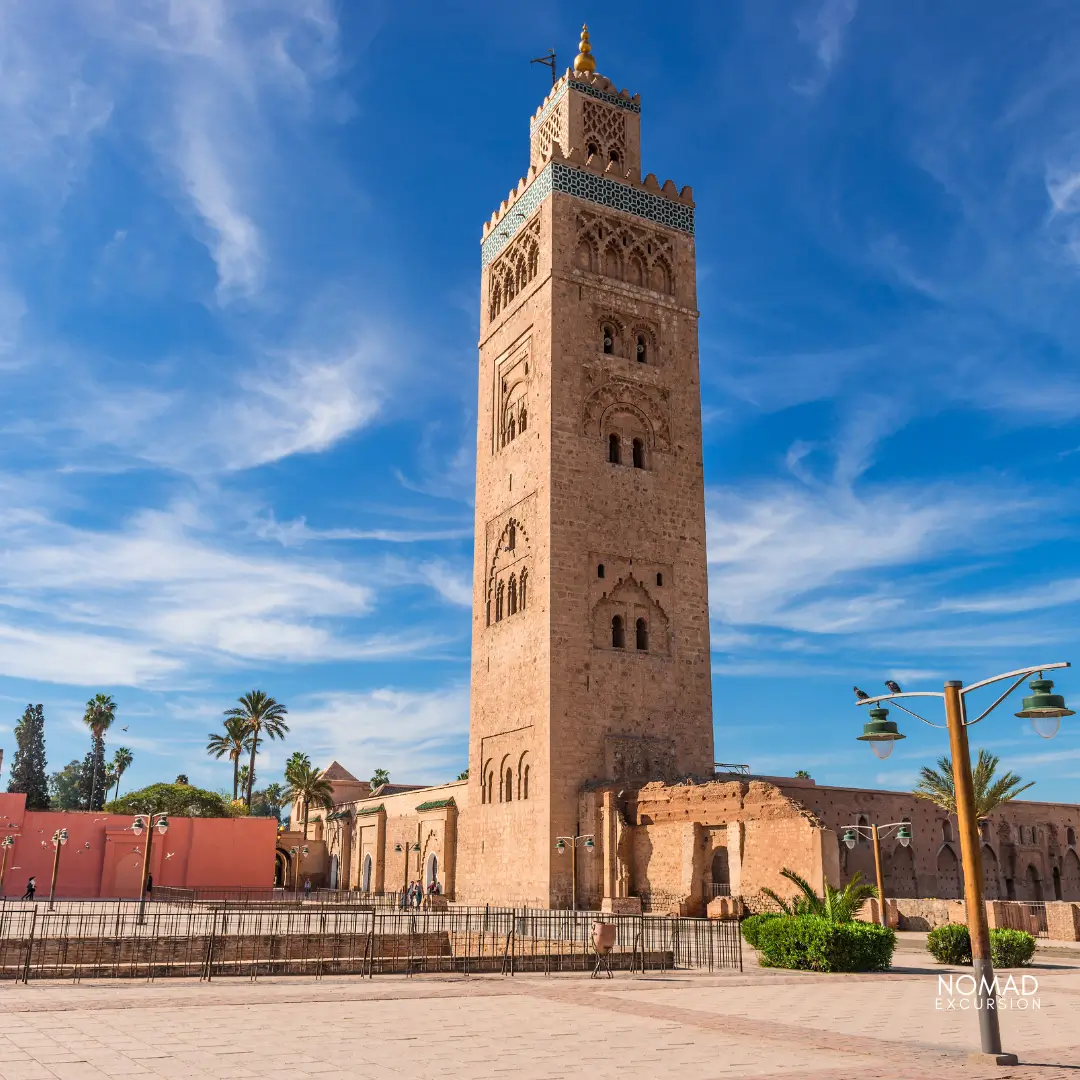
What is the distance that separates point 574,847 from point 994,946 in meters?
15.6

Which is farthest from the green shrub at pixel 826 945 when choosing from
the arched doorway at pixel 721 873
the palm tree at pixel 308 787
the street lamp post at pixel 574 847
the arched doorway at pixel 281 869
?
the palm tree at pixel 308 787

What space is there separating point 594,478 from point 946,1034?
82.7ft

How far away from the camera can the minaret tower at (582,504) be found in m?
31.4

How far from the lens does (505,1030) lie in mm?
9086

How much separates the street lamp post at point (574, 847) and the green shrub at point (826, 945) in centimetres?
1423

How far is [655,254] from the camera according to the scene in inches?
1468

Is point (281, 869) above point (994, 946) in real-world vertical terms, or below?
above

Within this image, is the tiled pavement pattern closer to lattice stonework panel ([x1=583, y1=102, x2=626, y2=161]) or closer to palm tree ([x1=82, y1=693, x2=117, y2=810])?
lattice stonework panel ([x1=583, y1=102, x2=626, y2=161])

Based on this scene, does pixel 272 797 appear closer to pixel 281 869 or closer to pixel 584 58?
pixel 281 869

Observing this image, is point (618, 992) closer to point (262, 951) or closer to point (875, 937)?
point (875, 937)

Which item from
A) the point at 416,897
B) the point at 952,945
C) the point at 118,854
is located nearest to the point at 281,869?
the point at 118,854

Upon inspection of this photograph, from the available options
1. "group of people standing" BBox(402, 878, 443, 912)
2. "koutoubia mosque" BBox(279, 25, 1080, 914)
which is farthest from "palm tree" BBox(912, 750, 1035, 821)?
"group of people standing" BBox(402, 878, 443, 912)

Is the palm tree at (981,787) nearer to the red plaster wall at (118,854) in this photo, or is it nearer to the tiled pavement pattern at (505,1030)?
the tiled pavement pattern at (505,1030)

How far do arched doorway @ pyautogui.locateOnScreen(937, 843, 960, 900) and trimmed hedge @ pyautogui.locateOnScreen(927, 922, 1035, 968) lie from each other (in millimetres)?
11503
